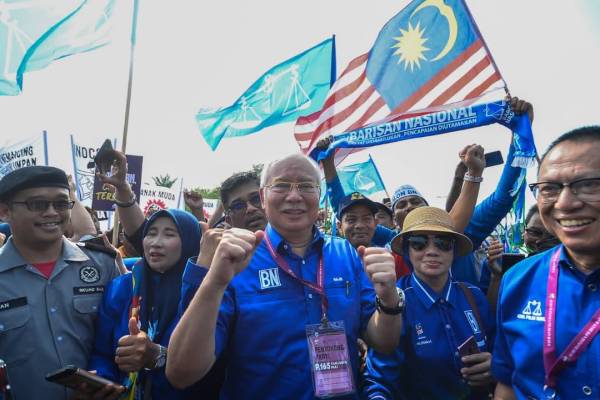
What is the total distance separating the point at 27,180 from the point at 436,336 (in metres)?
2.54

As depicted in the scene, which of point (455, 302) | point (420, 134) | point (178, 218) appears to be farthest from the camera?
point (420, 134)

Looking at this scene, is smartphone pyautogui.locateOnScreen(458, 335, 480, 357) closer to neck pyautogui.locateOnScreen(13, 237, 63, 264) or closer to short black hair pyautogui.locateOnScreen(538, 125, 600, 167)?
short black hair pyautogui.locateOnScreen(538, 125, 600, 167)

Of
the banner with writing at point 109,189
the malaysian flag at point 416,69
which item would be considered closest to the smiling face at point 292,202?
the malaysian flag at point 416,69

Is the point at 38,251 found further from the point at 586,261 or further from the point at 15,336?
the point at 586,261

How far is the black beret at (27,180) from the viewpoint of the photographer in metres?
2.70

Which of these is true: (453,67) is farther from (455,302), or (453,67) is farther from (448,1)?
(455,302)

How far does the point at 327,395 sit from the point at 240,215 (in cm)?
178

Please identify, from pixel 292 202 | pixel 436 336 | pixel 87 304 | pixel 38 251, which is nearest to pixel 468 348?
pixel 436 336

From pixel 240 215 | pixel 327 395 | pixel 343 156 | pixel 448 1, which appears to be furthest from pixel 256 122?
pixel 327 395

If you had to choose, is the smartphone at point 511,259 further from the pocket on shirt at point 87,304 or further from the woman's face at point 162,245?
the pocket on shirt at point 87,304

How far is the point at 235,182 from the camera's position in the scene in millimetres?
3512

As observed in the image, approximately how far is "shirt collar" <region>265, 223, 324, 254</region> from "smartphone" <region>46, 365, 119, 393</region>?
3.52 feet

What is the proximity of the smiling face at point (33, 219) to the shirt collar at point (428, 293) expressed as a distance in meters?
2.20

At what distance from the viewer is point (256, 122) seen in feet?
26.8
